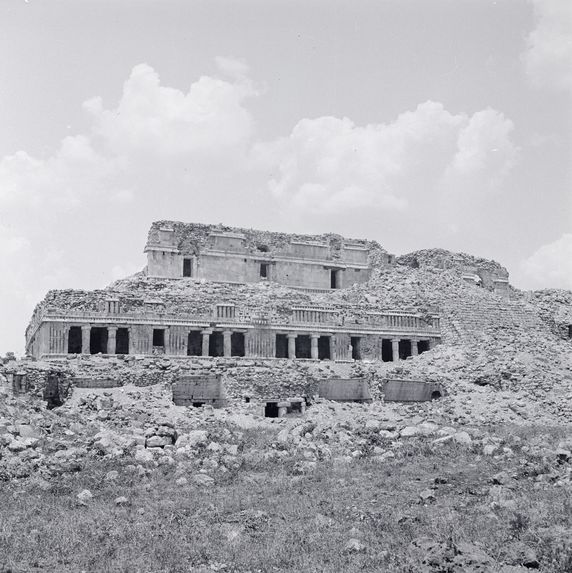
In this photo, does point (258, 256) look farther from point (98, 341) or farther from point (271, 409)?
point (271, 409)

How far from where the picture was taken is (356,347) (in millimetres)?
41688

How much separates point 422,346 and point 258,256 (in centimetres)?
1279

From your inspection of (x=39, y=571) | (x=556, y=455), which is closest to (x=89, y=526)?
(x=39, y=571)

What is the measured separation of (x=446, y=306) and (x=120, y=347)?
19.1 m

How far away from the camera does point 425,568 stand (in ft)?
38.7

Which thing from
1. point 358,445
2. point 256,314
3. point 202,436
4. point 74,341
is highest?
point 256,314

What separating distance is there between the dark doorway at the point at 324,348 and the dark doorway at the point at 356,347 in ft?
5.04

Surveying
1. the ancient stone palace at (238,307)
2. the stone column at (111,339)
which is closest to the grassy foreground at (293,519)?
the stone column at (111,339)

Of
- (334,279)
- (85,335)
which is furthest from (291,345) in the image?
(334,279)

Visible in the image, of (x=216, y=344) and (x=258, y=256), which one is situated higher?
(x=258, y=256)

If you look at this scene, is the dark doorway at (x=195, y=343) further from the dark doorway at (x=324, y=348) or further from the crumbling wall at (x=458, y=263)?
the crumbling wall at (x=458, y=263)

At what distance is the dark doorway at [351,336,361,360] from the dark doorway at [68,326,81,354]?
→ 1509cm

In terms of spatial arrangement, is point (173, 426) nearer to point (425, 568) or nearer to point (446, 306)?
point (425, 568)

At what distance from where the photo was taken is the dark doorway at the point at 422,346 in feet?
140
